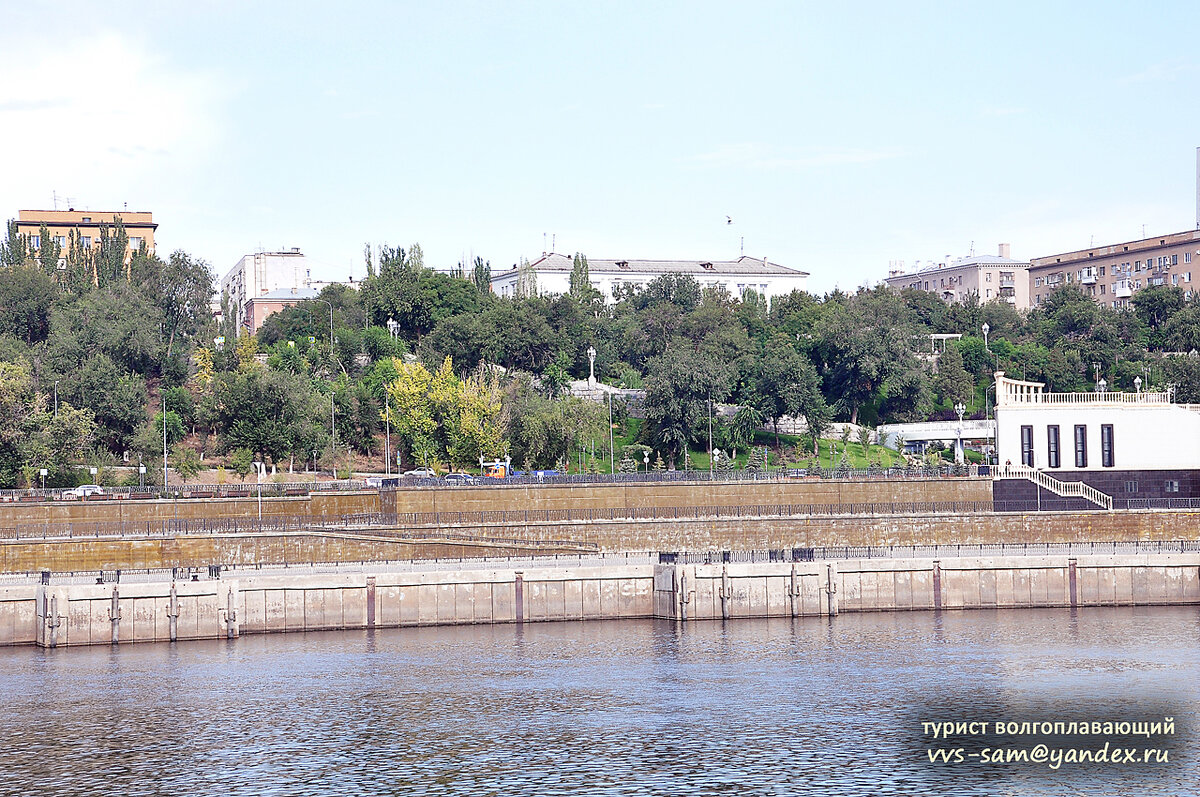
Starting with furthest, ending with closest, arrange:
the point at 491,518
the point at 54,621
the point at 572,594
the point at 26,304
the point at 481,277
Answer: the point at 481,277 < the point at 26,304 < the point at 491,518 < the point at 572,594 < the point at 54,621

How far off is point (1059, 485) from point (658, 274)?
107333 millimetres

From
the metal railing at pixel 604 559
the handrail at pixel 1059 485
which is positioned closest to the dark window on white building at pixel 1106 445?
the handrail at pixel 1059 485

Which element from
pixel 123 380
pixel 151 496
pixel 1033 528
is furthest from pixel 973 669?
pixel 123 380

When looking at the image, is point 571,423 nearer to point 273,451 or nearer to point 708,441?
point 708,441

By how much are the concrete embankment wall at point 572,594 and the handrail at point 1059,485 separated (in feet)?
41.4

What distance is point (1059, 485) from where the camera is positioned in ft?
268

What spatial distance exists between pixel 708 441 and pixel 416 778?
221 feet

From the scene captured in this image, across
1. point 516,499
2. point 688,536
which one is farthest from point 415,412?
point 688,536

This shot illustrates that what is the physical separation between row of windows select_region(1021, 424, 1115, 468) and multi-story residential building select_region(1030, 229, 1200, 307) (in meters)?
86.0

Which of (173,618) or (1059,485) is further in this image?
(1059,485)

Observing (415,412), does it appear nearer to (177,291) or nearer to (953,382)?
(177,291)

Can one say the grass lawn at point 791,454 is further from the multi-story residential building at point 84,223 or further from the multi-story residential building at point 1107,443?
the multi-story residential building at point 84,223

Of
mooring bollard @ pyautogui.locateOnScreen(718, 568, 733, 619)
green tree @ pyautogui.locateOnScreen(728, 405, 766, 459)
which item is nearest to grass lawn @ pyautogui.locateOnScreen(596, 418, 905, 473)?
green tree @ pyautogui.locateOnScreen(728, 405, 766, 459)

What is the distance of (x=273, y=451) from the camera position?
9900cm
